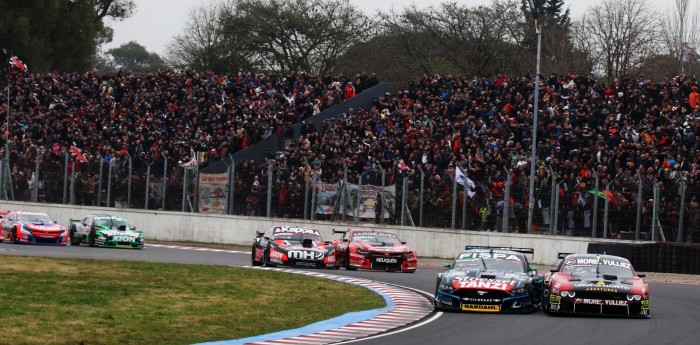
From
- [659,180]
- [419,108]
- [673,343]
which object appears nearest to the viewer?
[673,343]

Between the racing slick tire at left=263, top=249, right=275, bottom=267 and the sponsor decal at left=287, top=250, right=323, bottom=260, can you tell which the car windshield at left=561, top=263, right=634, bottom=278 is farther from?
the racing slick tire at left=263, top=249, right=275, bottom=267

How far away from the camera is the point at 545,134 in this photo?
130 ft

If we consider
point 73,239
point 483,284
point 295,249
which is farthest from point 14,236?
point 483,284

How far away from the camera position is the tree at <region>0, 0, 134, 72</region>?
77750 millimetres

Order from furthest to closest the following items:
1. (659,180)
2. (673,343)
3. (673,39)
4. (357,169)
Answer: (673,39) < (357,169) < (659,180) < (673,343)

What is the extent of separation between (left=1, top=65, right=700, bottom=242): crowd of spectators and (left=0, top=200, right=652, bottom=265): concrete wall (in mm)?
407

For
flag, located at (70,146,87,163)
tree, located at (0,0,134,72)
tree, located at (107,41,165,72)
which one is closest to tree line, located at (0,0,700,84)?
tree, located at (0,0,134,72)

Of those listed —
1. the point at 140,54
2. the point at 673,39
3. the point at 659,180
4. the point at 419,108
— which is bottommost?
the point at 659,180

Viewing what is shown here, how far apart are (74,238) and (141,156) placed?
6573 millimetres

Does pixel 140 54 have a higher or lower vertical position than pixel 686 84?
A: higher

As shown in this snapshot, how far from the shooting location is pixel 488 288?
21781 mm

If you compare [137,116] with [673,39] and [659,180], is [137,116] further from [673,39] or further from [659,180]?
[673,39]

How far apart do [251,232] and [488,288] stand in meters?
24.1

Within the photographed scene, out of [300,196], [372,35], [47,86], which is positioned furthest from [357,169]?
[372,35]
